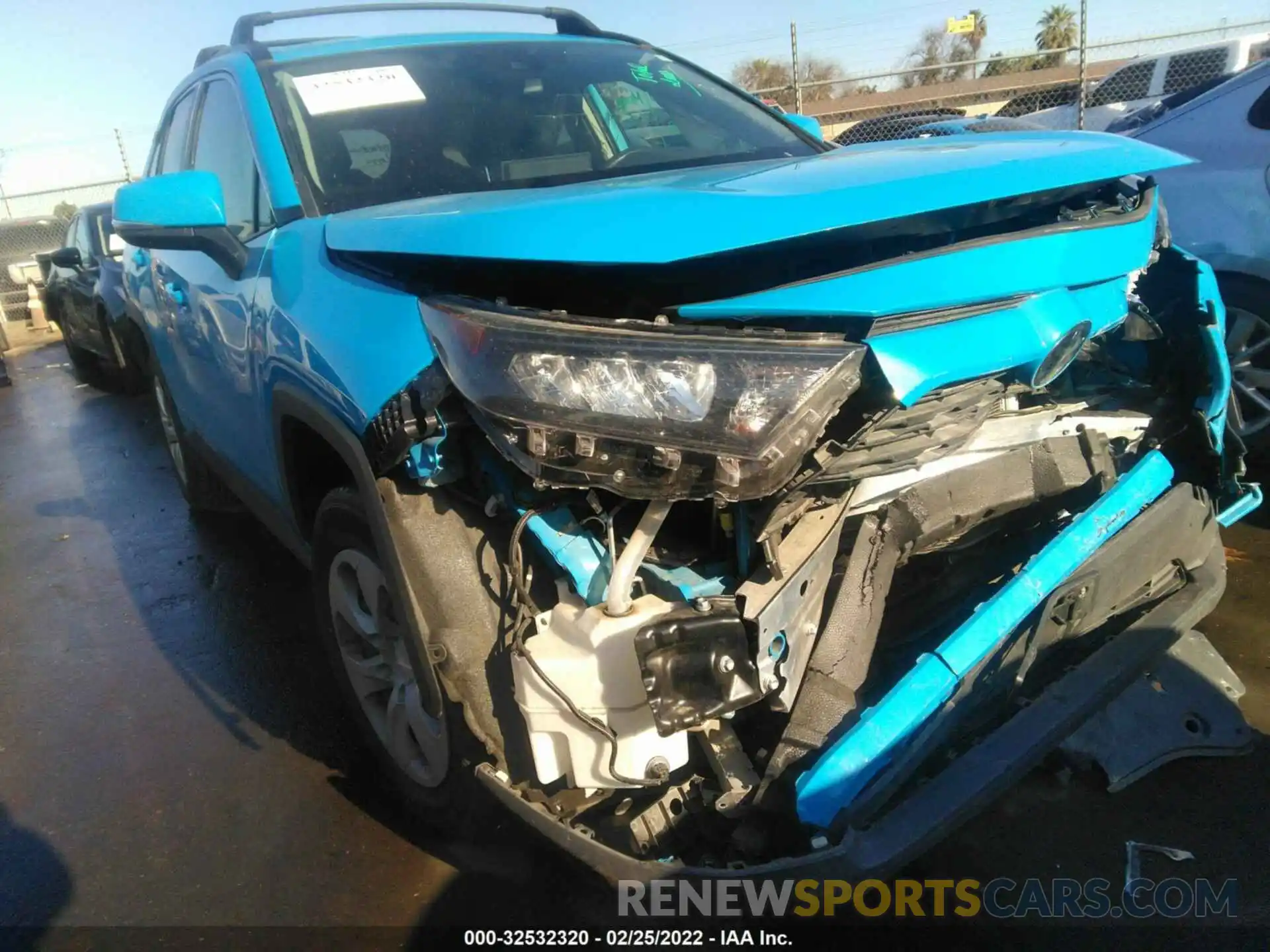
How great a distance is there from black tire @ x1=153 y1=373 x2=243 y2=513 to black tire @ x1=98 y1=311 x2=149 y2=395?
39 centimetres

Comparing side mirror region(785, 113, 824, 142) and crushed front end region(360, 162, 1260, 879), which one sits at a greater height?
side mirror region(785, 113, 824, 142)

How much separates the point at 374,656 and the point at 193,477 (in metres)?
2.79

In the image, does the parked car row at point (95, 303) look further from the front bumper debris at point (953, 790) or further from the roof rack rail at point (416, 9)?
the front bumper debris at point (953, 790)

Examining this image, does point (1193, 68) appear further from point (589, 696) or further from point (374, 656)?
point (589, 696)

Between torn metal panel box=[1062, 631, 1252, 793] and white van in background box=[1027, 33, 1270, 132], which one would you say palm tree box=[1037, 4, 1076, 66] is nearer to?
white van in background box=[1027, 33, 1270, 132]

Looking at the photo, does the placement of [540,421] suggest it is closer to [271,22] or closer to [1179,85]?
[271,22]

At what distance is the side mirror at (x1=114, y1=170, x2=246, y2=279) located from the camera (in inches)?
100.0

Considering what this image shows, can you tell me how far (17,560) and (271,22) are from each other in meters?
3.14

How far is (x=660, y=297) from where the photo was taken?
169 centimetres

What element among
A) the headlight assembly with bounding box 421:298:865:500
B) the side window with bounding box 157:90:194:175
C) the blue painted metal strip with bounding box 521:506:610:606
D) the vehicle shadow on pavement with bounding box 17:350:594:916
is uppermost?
the side window with bounding box 157:90:194:175

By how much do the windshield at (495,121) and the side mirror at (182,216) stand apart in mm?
268

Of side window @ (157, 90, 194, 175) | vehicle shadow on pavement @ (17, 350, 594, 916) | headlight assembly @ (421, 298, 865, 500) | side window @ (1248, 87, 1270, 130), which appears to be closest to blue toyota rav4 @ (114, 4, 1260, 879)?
headlight assembly @ (421, 298, 865, 500)

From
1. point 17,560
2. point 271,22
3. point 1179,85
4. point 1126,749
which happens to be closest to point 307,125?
point 271,22

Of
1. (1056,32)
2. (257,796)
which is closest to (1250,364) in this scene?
(257,796)
